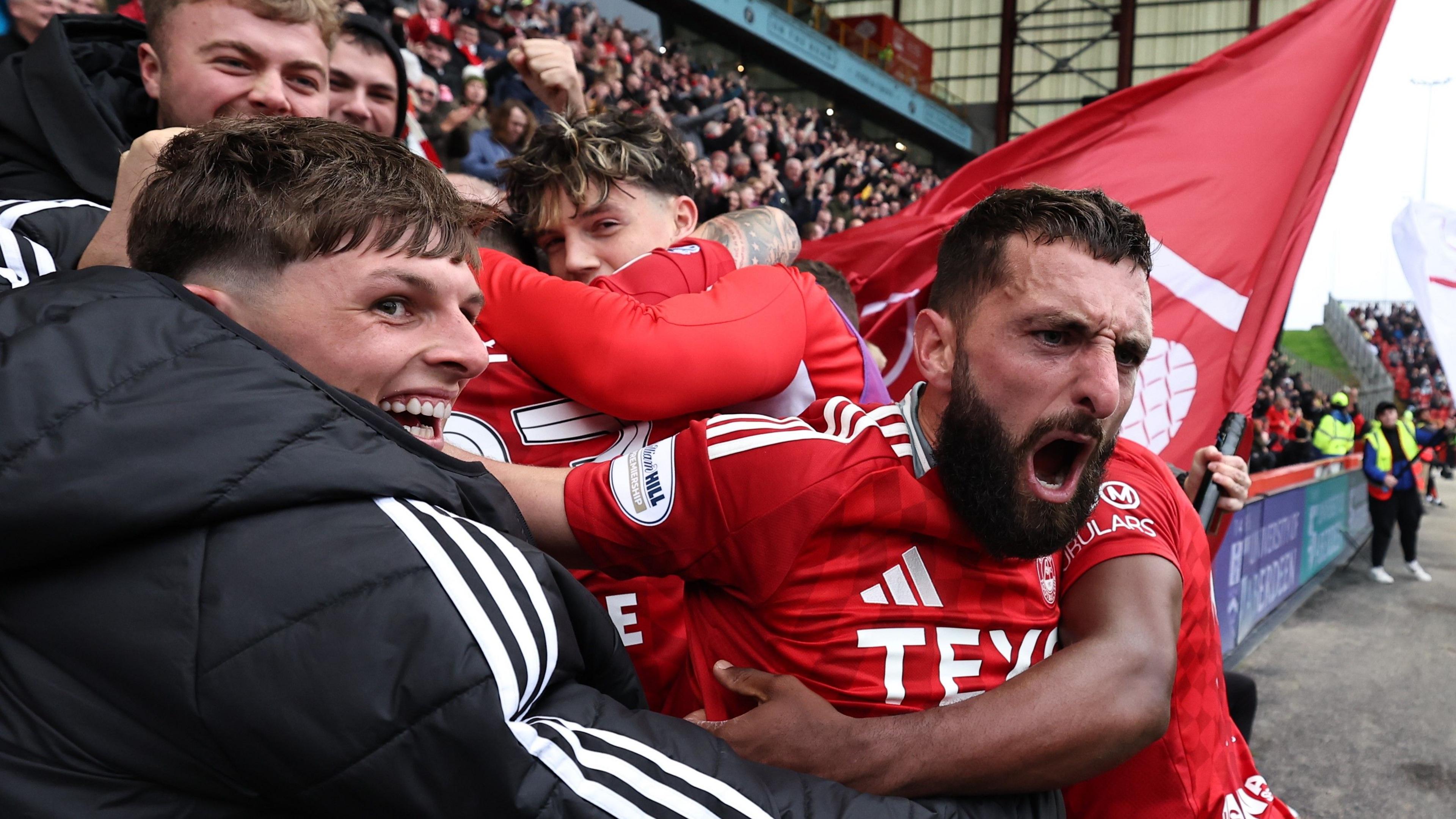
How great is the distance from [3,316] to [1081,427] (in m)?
1.39

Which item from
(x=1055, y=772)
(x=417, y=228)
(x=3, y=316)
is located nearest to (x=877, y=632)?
(x=1055, y=772)

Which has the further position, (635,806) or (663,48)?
(663,48)

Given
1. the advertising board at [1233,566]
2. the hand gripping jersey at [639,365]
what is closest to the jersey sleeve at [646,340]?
the hand gripping jersey at [639,365]

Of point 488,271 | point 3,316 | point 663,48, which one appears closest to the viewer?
point 3,316

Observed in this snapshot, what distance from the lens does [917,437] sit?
156 centimetres

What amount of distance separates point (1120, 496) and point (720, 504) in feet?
2.65

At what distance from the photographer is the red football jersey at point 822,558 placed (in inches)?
56.7

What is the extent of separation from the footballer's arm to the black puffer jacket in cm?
41

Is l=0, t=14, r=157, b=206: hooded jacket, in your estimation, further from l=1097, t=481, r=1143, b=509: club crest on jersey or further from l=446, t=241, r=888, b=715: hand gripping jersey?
l=1097, t=481, r=1143, b=509: club crest on jersey

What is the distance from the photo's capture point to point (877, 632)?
1445 millimetres

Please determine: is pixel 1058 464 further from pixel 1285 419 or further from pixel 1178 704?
pixel 1285 419

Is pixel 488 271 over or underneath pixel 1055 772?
over

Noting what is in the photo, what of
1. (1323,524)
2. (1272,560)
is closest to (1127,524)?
(1272,560)

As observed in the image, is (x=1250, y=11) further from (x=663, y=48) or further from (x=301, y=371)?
(x=301, y=371)
